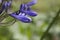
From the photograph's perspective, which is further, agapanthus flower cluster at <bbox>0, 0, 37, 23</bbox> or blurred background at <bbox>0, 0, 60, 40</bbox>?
blurred background at <bbox>0, 0, 60, 40</bbox>

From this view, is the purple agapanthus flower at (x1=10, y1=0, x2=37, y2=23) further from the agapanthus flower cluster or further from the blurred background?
the blurred background

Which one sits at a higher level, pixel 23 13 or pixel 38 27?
pixel 23 13

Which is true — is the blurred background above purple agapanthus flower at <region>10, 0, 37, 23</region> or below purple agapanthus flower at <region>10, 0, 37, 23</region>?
below

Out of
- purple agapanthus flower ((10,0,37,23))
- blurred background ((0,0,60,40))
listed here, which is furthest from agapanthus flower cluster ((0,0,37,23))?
blurred background ((0,0,60,40))

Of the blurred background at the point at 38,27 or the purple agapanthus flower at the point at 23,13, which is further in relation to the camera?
the blurred background at the point at 38,27

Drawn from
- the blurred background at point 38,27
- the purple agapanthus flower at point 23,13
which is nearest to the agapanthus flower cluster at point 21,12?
the purple agapanthus flower at point 23,13

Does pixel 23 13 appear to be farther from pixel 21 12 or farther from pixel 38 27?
pixel 38 27

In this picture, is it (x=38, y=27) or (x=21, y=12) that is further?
(x=38, y=27)

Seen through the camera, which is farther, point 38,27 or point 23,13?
point 38,27

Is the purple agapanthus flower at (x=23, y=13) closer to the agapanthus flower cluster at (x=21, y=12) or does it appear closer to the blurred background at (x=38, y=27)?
the agapanthus flower cluster at (x=21, y=12)

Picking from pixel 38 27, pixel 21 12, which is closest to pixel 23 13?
pixel 21 12

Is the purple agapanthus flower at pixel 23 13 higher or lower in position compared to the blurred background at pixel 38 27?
higher

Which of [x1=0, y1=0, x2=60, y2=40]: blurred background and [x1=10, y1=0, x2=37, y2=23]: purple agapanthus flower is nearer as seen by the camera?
[x1=10, y1=0, x2=37, y2=23]: purple agapanthus flower
